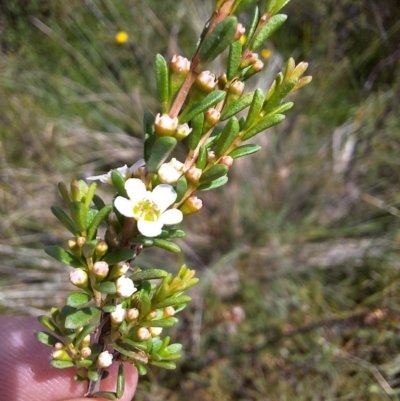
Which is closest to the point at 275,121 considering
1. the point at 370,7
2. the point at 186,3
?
the point at 370,7

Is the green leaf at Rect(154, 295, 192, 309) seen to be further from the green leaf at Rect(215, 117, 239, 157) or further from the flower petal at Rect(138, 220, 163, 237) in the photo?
the green leaf at Rect(215, 117, 239, 157)

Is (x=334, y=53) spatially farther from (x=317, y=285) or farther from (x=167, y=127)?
(x=167, y=127)

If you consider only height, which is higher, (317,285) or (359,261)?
(359,261)

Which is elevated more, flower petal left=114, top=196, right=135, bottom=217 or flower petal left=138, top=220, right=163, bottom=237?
flower petal left=114, top=196, right=135, bottom=217

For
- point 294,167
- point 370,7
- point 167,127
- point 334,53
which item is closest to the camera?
point 167,127

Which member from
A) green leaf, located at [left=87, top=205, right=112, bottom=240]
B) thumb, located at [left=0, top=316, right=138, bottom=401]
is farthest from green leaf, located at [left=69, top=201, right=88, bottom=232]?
thumb, located at [left=0, top=316, right=138, bottom=401]

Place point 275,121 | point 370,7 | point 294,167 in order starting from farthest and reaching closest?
point 294,167 < point 370,7 < point 275,121
